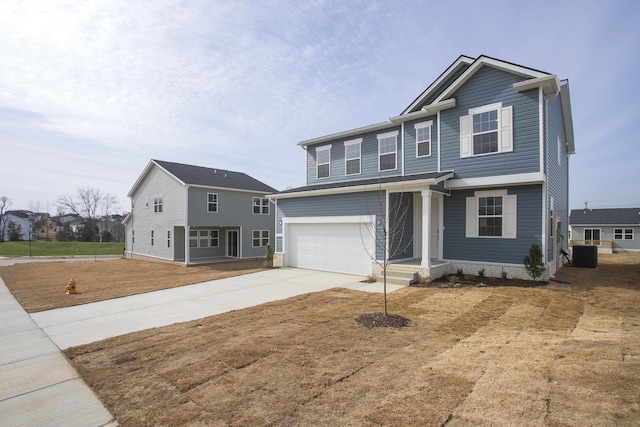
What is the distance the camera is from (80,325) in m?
7.53

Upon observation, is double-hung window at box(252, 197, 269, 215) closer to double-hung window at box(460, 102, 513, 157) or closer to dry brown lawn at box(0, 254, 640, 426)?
double-hung window at box(460, 102, 513, 157)

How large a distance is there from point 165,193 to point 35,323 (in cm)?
1733

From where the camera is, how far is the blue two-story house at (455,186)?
11.2 metres

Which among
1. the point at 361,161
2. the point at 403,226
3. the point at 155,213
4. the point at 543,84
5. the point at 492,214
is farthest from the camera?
the point at 155,213

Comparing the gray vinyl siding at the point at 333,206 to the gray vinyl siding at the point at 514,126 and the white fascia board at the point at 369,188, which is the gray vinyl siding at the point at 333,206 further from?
the gray vinyl siding at the point at 514,126

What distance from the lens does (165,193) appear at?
79.0ft

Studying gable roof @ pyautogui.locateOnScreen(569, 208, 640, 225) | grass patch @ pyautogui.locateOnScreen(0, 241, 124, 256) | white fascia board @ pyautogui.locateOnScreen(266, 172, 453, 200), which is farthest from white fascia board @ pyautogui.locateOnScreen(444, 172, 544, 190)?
grass patch @ pyautogui.locateOnScreen(0, 241, 124, 256)

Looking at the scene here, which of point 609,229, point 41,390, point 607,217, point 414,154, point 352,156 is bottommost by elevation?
point 41,390

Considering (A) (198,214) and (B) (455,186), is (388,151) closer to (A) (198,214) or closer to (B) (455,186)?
(B) (455,186)

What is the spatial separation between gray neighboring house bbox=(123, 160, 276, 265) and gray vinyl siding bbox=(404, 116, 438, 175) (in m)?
12.0

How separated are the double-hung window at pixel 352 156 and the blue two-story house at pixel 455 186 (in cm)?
6

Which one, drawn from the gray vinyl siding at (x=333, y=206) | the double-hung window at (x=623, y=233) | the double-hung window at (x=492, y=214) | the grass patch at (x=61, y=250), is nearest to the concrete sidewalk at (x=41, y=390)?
the gray vinyl siding at (x=333, y=206)

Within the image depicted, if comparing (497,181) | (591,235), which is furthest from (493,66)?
(591,235)

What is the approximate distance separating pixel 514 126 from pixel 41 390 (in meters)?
13.5
